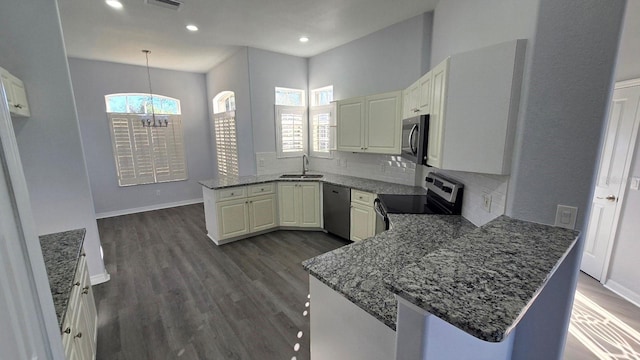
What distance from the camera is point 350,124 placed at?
12.7 ft

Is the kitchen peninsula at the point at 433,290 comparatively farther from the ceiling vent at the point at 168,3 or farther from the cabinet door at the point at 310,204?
the ceiling vent at the point at 168,3

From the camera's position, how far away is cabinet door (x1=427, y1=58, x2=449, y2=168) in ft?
6.10

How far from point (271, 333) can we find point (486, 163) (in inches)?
81.8

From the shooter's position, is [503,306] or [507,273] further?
[507,273]

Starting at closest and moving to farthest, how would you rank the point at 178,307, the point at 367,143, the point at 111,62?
the point at 178,307
the point at 367,143
the point at 111,62

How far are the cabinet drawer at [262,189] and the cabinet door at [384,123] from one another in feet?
5.41

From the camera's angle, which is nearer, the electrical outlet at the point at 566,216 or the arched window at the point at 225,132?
the electrical outlet at the point at 566,216

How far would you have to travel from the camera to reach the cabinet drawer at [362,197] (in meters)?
3.43

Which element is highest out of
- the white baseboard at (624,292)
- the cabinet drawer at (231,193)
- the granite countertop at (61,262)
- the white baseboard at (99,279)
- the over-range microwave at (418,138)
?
the over-range microwave at (418,138)

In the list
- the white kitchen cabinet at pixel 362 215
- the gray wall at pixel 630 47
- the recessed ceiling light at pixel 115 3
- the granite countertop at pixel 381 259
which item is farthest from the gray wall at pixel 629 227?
the recessed ceiling light at pixel 115 3

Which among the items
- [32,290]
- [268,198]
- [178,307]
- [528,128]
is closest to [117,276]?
[178,307]

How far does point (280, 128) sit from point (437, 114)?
3195 mm

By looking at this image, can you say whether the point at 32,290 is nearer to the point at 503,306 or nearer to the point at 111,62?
the point at 503,306

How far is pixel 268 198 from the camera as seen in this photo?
4270 mm
